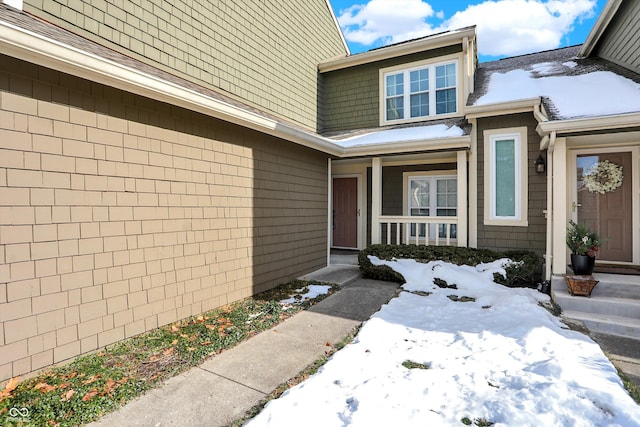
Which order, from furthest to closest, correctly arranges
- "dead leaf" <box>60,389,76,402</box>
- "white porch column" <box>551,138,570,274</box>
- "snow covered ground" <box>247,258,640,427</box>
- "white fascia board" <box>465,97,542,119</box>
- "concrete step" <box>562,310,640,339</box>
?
"white fascia board" <box>465,97,542,119</box> < "white porch column" <box>551,138,570,274</box> < "concrete step" <box>562,310,640,339</box> < "dead leaf" <box>60,389,76,402</box> < "snow covered ground" <box>247,258,640,427</box>

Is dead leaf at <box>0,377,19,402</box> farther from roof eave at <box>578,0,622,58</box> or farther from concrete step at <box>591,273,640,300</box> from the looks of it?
roof eave at <box>578,0,622,58</box>

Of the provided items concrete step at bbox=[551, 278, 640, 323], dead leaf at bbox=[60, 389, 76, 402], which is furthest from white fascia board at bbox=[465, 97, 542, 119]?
dead leaf at bbox=[60, 389, 76, 402]

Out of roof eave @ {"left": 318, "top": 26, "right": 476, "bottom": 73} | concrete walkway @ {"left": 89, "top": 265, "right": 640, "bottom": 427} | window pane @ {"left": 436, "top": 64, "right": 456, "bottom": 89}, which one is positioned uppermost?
roof eave @ {"left": 318, "top": 26, "right": 476, "bottom": 73}

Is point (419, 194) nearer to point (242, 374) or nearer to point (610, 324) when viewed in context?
point (610, 324)

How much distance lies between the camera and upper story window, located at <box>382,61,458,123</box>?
7.79 meters

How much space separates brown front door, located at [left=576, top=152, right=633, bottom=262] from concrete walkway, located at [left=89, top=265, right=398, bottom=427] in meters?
4.31

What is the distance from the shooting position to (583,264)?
15.4ft

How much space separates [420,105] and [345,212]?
3458 mm

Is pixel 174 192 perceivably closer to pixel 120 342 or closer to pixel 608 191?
pixel 120 342

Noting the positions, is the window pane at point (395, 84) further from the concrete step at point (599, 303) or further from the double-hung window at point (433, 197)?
the concrete step at point (599, 303)

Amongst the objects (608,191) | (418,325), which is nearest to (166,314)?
A: (418,325)

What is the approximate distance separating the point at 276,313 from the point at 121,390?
2089mm

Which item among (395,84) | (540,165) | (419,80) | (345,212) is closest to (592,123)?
(540,165)

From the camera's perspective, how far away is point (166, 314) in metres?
3.88
